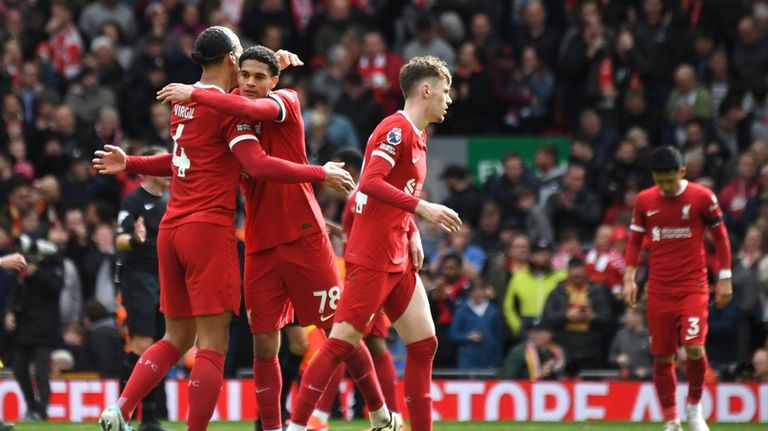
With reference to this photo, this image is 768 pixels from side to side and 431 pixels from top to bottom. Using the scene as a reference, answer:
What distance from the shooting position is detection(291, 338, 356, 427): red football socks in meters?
10.1

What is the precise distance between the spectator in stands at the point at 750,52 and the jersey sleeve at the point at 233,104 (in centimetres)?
1263

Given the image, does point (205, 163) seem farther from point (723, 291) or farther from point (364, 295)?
point (723, 291)

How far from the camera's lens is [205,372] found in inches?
384

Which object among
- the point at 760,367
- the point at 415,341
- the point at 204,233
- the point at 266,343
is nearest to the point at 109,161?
the point at 204,233

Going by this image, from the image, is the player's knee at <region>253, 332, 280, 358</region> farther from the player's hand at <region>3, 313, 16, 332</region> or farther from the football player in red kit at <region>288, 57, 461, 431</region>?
the player's hand at <region>3, 313, 16, 332</region>

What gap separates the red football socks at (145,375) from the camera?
997 cm

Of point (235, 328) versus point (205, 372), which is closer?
point (205, 372)

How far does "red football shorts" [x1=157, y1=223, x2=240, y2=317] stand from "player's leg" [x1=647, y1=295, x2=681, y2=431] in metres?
4.75

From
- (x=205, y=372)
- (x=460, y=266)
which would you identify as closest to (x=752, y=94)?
(x=460, y=266)

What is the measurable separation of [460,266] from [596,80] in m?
4.39

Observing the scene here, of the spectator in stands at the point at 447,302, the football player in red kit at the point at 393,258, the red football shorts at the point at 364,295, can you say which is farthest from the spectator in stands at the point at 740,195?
the red football shorts at the point at 364,295

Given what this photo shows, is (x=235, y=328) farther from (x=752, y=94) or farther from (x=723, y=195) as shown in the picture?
(x=752, y=94)

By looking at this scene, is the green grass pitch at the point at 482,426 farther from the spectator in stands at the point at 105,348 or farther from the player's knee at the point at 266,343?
the player's knee at the point at 266,343

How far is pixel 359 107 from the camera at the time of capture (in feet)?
69.5
